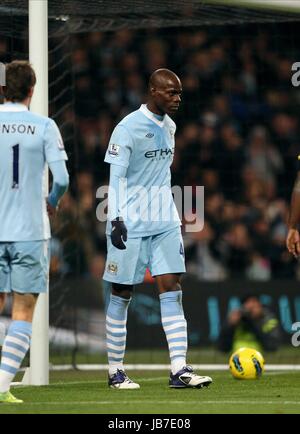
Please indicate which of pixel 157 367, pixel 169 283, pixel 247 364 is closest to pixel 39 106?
pixel 169 283

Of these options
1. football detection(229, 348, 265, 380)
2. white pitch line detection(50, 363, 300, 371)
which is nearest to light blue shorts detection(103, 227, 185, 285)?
football detection(229, 348, 265, 380)

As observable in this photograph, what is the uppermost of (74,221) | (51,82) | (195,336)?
(51,82)

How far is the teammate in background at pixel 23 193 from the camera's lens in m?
6.89

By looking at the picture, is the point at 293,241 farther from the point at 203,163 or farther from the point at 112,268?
the point at 203,163

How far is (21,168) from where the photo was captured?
273 inches

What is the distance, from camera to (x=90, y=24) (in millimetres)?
12289

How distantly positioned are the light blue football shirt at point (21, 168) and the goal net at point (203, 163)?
15.0ft

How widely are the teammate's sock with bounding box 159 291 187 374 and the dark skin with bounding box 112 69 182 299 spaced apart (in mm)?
70

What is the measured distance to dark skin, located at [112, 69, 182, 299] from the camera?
8203 millimetres
